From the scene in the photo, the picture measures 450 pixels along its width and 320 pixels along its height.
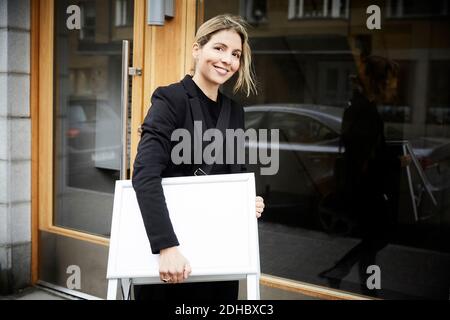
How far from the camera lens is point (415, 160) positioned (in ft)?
20.7

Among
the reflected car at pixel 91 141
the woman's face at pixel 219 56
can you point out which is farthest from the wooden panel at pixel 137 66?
the woman's face at pixel 219 56

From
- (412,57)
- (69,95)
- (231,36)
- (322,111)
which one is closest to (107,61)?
(69,95)

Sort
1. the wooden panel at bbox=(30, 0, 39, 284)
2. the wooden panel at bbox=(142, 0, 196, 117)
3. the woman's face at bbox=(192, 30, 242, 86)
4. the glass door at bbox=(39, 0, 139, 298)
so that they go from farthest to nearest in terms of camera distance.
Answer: the wooden panel at bbox=(30, 0, 39, 284)
the glass door at bbox=(39, 0, 139, 298)
the wooden panel at bbox=(142, 0, 196, 117)
the woman's face at bbox=(192, 30, 242, 86)

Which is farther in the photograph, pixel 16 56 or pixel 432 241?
pixel 432 241

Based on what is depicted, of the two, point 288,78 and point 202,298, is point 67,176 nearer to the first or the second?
point 202,298

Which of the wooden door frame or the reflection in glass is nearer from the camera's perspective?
the wooden door frame

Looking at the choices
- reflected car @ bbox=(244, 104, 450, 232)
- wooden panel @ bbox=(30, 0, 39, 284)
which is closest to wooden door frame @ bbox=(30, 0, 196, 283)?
wooden panel @ bbox=(30, 0, 39, 284)

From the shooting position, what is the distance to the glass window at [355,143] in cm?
475

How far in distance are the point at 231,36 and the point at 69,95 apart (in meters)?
2.72

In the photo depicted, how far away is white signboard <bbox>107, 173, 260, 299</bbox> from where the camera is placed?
6.29 feet

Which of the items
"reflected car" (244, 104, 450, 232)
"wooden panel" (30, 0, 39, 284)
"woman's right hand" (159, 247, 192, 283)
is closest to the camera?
"woman's right hand" (159, 247, 192, 283)

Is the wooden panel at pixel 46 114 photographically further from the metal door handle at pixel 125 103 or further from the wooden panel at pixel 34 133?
the metal door handle at pixel 125 103

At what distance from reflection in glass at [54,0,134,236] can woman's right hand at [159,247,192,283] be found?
7.81ft

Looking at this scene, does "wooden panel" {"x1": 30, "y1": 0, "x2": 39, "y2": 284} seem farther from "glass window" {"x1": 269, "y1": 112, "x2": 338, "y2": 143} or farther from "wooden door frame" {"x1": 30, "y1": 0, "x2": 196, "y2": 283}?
"glass window" {"x1": 269, "y1": 112, "x2": 338, "y2": 143}
